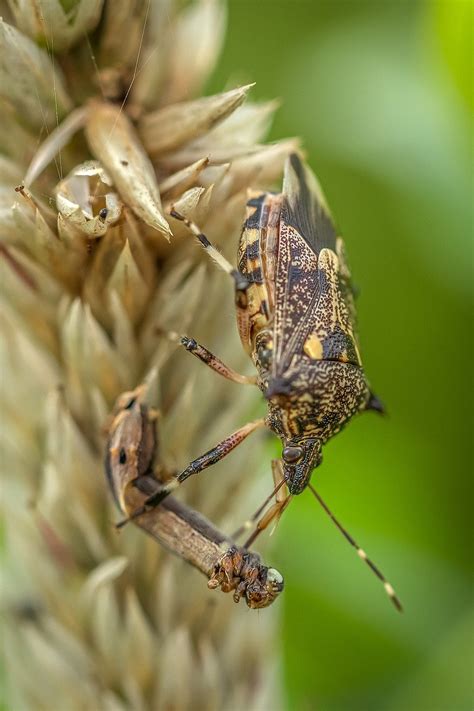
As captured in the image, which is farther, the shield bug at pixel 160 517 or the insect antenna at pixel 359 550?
the insect antenna at pixel 359 550

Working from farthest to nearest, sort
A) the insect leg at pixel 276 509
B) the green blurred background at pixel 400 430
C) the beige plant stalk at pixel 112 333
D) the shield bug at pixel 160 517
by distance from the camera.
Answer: the green blurred background at pixel 400 430 < the insect leg at pixel 276 509 < the shield bug at pixel 160 517 < the beige plant stalk at pixel 112 333

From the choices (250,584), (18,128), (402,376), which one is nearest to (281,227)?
(18,128)

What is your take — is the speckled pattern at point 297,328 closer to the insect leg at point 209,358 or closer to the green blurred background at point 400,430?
the insect leg at point 209,358

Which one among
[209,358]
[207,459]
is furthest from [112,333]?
[207,459]

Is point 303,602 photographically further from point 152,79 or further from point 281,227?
point 152,79

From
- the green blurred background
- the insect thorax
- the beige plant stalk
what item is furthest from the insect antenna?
the green blurred background

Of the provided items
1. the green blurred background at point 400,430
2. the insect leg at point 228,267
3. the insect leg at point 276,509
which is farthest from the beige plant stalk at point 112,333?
the green blurred background at point 400,430

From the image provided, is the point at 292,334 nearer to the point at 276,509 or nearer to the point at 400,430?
the point at 276,509

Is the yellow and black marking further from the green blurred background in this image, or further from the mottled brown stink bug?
the green blurred background
